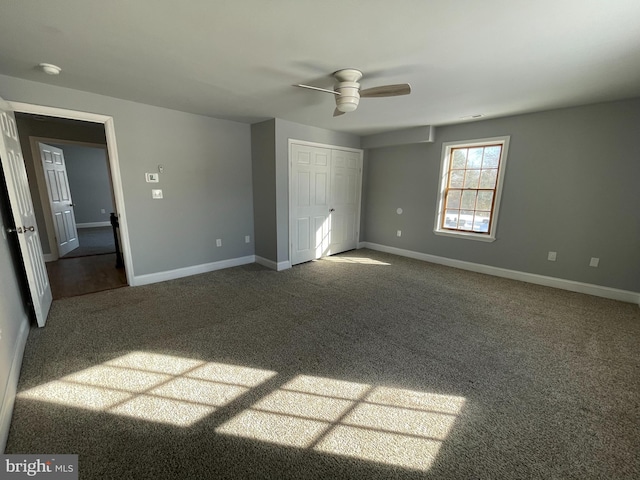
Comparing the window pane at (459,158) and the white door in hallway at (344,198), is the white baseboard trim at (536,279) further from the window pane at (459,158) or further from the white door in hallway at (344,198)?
the window pane at (459,158)

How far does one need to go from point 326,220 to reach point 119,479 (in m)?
4.31

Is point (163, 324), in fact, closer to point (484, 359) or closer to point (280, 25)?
point (280, 25)

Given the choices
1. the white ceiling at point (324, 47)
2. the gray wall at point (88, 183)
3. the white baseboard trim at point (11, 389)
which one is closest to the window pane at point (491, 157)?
the white ceiling at point (324, 47)

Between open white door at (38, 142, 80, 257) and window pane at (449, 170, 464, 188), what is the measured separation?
6984mm

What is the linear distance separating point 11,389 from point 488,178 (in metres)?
5.69

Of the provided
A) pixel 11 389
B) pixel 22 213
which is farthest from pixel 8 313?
pixel 22 213

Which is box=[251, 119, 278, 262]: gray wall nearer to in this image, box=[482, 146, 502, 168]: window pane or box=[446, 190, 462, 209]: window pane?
box=[446, 190, 462, 209]: window pane

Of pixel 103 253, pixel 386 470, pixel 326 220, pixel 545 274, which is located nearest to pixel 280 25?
pixel 386 470

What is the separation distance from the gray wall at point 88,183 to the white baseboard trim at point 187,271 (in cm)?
546

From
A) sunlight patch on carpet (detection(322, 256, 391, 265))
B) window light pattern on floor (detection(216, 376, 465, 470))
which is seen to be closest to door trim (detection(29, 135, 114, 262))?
sunlight patch on carpet (detection(322, 256, 391, 265))

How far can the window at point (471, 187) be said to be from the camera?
13.5ft

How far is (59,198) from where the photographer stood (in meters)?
4.93

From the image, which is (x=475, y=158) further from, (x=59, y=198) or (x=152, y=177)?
(x=59, y=198)

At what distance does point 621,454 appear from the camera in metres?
1.42
